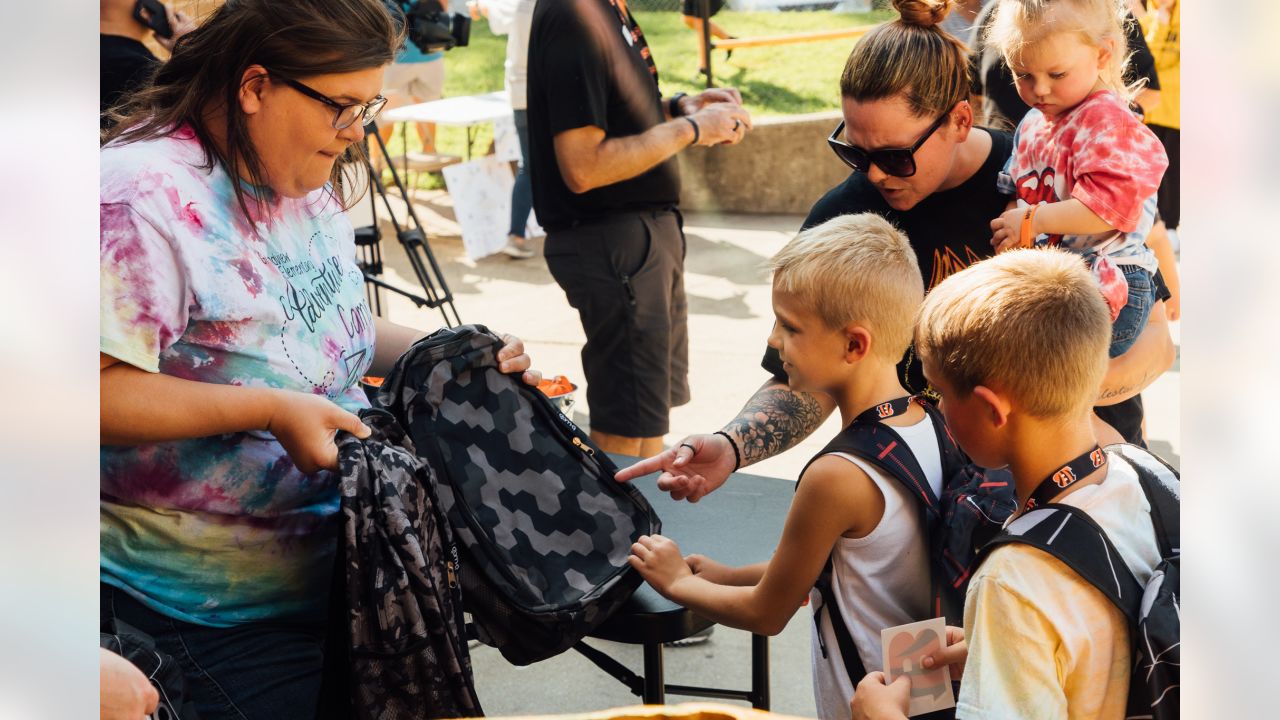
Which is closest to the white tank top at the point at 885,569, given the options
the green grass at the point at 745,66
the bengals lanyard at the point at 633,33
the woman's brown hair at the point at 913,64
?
the woman's brown hair at the point at 913,64

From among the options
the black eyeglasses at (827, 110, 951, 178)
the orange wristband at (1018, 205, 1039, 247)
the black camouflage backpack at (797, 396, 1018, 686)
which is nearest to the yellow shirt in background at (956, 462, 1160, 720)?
the black camouflage backpack at (797, 396, 1018, 686)

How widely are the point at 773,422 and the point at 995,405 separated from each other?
2.36ft

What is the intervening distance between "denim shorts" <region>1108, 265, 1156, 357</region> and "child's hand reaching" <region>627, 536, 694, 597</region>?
907 mm

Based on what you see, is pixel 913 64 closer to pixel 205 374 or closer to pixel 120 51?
pixel 205 374

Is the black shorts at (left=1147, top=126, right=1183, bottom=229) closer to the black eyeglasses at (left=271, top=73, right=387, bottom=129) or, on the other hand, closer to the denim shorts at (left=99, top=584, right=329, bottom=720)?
the black eyeglasses at (left=271, top=73, right=387, bottom=129)

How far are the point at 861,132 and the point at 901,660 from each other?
941 millimetres

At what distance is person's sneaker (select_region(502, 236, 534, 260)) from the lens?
7023mm

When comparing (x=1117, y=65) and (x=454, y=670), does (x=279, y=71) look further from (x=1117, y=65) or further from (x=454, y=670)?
(x=1117, y=65)

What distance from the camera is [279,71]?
1.56 m

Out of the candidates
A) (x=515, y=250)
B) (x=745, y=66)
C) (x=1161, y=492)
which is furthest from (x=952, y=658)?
(x=745, y=66)

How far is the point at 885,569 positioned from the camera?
1510 millimetres

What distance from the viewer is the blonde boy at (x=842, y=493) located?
4.87 feet
